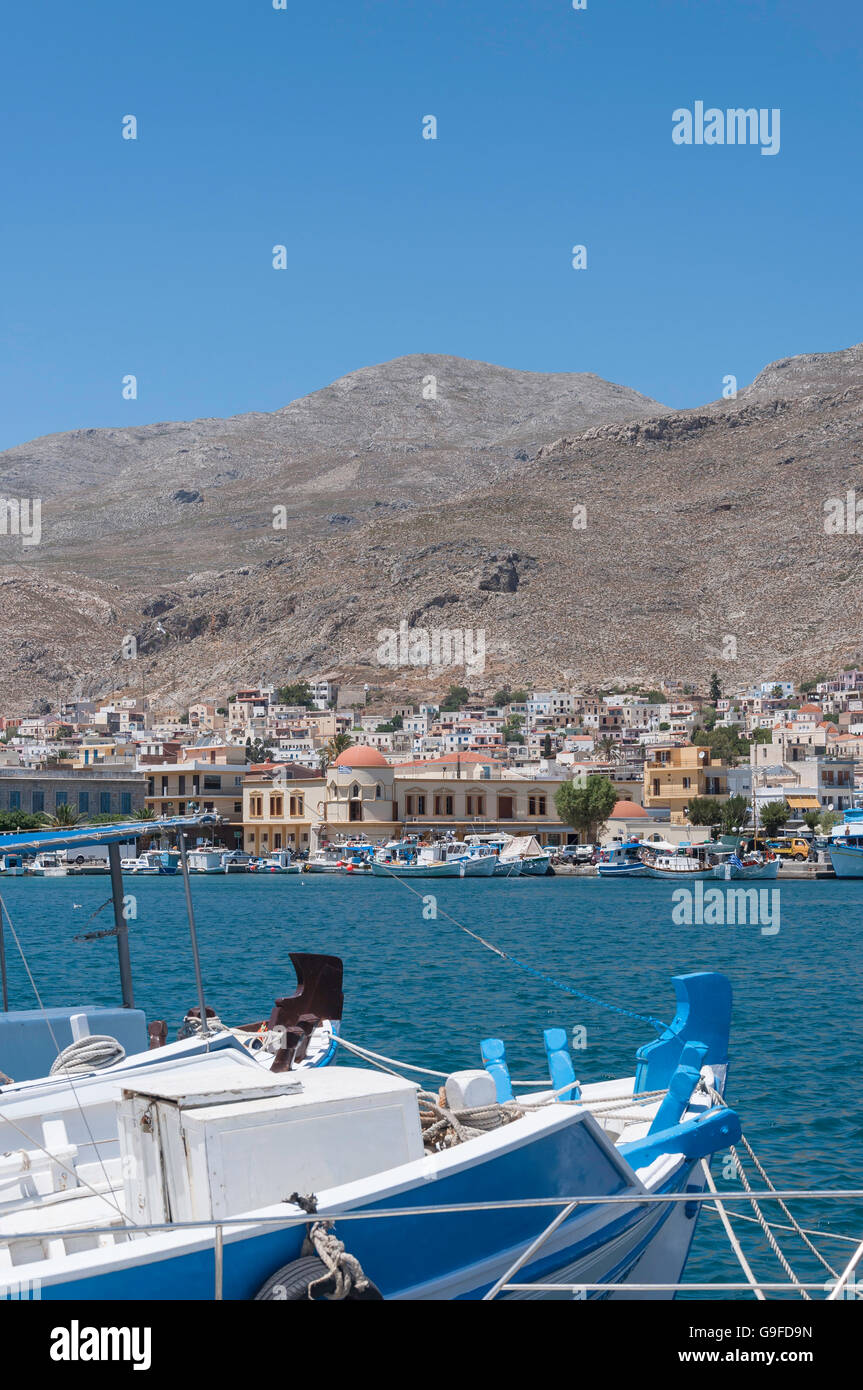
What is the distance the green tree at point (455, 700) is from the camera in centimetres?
15688

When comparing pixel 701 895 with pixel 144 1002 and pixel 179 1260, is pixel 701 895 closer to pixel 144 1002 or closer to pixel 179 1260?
pixel 144 1002

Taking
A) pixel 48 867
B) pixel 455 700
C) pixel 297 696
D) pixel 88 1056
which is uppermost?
pixel 297 696

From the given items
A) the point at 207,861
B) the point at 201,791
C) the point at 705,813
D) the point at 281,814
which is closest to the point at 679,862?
the point at 705,813

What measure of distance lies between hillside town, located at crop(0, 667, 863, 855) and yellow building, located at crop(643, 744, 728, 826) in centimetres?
14

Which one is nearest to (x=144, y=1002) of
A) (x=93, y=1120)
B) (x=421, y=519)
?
(x=93, y=1120)

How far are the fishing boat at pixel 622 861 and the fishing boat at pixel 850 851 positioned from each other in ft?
34.5

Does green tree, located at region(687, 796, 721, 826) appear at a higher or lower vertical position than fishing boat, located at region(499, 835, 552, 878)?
higher

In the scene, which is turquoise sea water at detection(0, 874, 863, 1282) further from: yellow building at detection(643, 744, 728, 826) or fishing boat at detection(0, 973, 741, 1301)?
yellow building at detection(643, 744, 728, 826)

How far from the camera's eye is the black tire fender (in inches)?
231

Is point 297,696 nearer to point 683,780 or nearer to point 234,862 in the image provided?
point 683,780

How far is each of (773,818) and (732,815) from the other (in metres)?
2.75

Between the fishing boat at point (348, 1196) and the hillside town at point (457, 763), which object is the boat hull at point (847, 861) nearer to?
the hillside town at point (457, 763)

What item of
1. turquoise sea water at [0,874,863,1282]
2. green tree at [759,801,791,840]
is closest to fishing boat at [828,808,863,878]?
turquoise sea water at [0,874,863,1282]

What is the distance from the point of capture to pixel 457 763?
334ft
